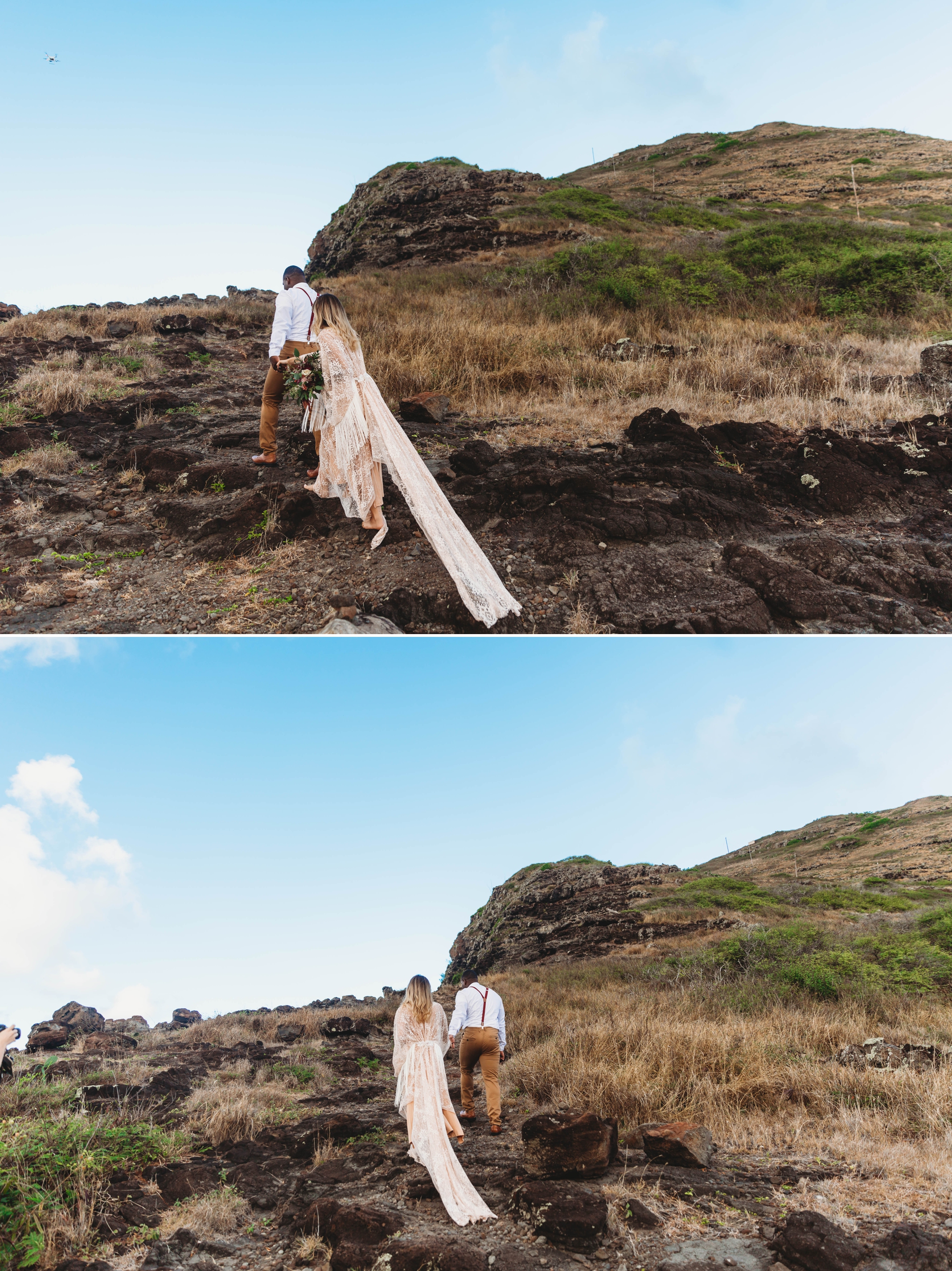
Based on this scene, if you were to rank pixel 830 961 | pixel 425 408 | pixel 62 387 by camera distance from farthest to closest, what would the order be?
pixel 62 387 → pixel 425 408 → pixel 830 961

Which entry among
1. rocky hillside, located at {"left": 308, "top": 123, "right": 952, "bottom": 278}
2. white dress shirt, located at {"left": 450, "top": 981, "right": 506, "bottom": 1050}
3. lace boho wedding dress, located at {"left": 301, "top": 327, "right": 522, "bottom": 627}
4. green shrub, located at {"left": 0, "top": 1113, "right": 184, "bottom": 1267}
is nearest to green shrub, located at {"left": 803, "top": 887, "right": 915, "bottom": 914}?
white dress shirt, located at {"left": 450, "top": 981, "right": 506, "bottom": 1050}

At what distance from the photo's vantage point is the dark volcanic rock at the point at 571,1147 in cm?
416

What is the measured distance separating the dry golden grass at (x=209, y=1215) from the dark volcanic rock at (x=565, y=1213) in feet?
5.24

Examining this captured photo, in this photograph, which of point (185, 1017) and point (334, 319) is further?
point (185, 1017)

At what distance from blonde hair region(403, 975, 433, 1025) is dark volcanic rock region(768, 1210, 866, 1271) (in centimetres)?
283

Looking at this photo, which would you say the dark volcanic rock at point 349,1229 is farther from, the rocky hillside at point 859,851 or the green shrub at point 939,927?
the rocky hillside at point 859,851

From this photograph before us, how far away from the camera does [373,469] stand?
20.7ft

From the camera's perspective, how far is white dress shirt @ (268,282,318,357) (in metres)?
6.82

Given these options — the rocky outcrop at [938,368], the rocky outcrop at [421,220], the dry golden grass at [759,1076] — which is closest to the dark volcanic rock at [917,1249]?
the dry golden grass at [759,1076]

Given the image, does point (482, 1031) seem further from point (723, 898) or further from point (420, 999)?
point (723, 898)

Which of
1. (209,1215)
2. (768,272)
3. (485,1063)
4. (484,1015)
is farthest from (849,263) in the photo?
(209,1215)

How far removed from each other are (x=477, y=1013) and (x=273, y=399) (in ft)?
20.8

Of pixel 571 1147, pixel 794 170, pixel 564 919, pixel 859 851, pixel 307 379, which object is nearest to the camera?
pixel 571 1147

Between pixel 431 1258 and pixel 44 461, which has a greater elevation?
pixel 44 461
